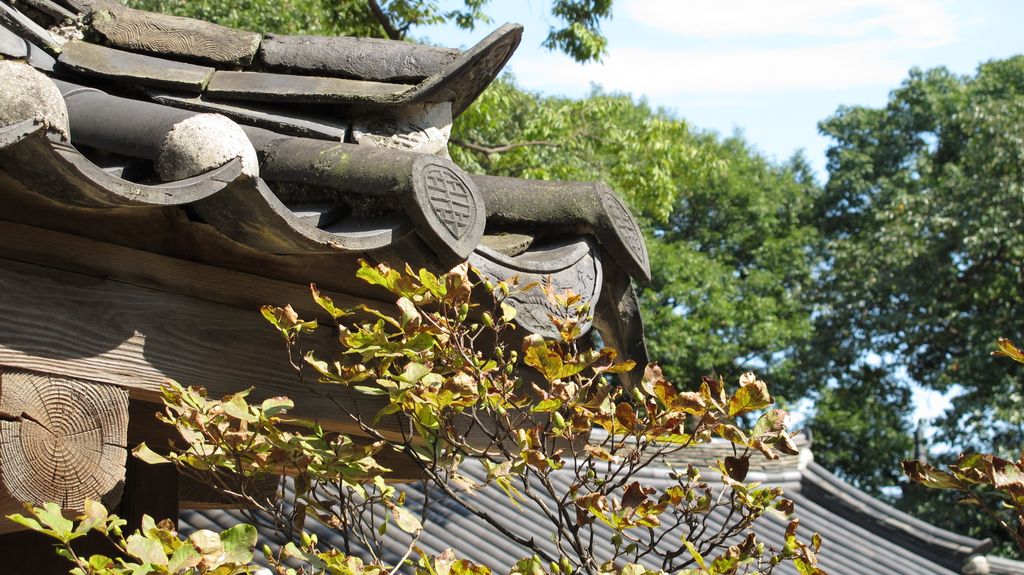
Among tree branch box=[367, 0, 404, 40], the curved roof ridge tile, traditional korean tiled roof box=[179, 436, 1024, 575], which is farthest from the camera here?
tree branch box=[367, 0, 404, 40]

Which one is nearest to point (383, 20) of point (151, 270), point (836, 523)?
point (836, 523)

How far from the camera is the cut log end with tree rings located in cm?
162

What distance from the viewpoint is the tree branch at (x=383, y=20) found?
8797 millimetres

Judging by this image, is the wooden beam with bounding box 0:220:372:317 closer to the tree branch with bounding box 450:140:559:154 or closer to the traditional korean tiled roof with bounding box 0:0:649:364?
the traditional korean tiled roof with bounding box 0:0:649:364

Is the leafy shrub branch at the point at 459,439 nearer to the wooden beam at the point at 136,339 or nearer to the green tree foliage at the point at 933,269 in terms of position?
the wooden beam at the point at 136,339

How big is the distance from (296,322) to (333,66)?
0.71 metres

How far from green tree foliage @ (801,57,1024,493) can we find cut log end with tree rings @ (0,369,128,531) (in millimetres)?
14602

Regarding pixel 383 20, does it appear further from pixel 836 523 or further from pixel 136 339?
pixel 136 339

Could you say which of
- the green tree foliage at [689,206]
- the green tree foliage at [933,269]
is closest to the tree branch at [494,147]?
the green tree foliage at [689,206]

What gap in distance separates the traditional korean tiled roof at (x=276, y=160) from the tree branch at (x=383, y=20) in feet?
22.0

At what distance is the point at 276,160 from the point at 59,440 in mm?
605

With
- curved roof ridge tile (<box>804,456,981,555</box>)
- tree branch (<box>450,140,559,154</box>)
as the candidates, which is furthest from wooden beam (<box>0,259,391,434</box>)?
tree branch (<box>450,140,559,154</box>)

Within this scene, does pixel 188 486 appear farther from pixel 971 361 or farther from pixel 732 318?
pixel 732 318

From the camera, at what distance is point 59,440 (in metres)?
1.70
